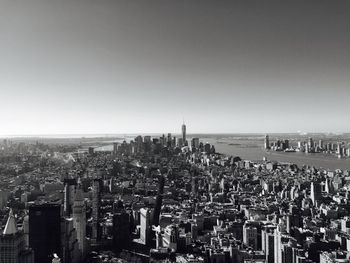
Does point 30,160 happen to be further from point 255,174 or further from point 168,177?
point 255,174

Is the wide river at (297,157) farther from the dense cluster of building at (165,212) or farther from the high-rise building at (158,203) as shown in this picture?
the high-rise building at (158,203)

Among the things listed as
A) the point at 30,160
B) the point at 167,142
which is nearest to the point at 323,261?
the point at 30,160

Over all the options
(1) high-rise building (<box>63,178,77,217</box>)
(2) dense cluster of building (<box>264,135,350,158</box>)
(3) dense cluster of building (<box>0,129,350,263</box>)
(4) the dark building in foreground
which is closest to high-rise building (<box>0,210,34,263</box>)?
(3) dense cluster of building (<box>0,129,350,263</box>)

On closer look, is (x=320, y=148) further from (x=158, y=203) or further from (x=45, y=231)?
(x=45, y=231)

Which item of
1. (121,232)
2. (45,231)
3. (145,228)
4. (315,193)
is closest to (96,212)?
(121,232)

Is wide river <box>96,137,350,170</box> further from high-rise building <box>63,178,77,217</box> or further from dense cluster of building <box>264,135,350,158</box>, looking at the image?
high-rise building <box>63,178,77,217</box>
